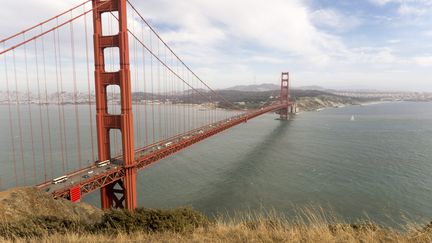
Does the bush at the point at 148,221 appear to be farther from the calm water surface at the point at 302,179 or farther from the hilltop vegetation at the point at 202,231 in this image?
the calm water surface at the point at 302,179

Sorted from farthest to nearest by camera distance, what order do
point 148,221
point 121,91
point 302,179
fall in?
point 302,179
point 121,91
point 148,221

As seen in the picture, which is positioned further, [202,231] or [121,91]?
[121,91]

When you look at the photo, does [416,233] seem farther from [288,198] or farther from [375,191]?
[375,191]

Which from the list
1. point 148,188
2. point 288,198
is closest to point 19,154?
point 148,188

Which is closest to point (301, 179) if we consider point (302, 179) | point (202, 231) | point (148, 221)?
point (302, 179)

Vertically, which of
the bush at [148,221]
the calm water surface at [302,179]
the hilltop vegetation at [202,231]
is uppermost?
the hilltop vegetation at [202,231]

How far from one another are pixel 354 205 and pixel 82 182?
1831 centimetres

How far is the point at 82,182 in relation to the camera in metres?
14.7

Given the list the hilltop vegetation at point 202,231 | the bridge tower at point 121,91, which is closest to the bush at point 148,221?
the hilltop vegetation at point 202,231

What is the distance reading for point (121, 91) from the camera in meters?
16.8

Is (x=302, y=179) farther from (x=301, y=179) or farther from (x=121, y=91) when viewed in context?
(x=121, y=91)

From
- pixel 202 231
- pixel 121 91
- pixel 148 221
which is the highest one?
pixel 121 91

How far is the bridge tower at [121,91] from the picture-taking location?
16.7m

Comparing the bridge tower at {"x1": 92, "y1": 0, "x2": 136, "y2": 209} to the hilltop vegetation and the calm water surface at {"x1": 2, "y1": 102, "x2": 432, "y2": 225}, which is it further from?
the hilltop vegetation
